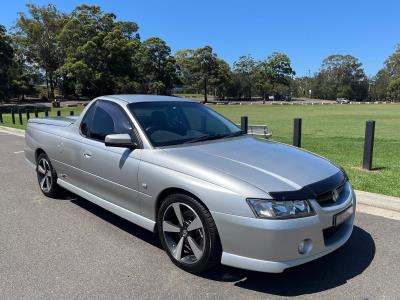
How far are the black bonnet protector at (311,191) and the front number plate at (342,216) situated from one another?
0.77 feet

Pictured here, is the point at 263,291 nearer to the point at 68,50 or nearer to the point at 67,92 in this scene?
the point at 68,50

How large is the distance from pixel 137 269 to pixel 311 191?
5.75ft

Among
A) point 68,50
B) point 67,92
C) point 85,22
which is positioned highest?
point 85,22

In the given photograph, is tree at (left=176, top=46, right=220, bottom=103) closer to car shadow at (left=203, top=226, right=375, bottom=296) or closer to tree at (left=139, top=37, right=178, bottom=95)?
tree at (left=139, top=37, right=178, bottom=95)

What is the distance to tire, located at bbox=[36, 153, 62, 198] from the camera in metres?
6.20

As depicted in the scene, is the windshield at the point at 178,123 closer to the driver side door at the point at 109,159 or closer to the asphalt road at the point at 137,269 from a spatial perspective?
the driver side door at the point at 109,159

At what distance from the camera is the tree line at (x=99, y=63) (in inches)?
2402

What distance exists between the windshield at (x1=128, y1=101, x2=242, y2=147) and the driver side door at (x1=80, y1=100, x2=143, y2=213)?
183mm

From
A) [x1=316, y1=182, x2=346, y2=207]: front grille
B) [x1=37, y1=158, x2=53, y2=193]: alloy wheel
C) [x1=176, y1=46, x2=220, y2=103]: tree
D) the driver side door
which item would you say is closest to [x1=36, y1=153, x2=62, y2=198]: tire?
[x1=37, y1=158, x2=53, y2=193]: alloy wheel

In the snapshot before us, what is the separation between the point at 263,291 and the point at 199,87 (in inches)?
3542

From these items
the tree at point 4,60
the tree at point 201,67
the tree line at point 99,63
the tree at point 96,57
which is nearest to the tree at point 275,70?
the tree line at point 99,63

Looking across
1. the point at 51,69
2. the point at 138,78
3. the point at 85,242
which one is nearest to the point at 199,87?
the point at 138,78

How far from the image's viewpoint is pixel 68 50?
62.5m

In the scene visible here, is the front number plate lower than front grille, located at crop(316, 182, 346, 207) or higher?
lower
